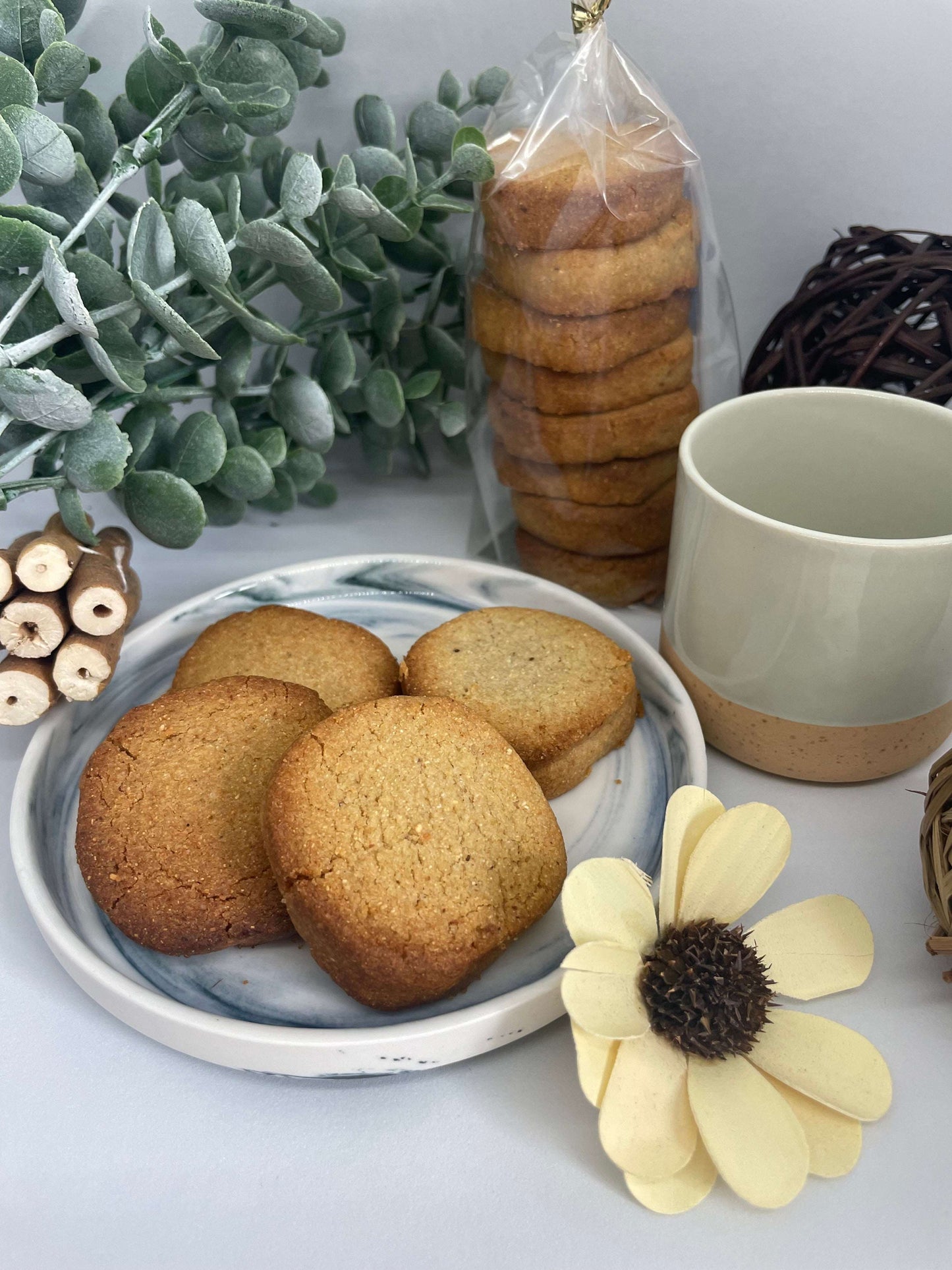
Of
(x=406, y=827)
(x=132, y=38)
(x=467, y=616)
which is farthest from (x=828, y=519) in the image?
(x=132, y=38)

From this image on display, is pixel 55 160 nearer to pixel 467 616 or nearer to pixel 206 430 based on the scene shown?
pixel 206 430

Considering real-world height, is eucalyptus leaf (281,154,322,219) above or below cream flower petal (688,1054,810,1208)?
above

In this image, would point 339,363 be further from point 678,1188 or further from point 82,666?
point 678,1188

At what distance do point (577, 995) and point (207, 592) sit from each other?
53 centimetres

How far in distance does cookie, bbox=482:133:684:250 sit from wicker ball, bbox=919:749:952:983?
1.58 ft

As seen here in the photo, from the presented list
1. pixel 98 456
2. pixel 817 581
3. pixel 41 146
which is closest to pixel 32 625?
pixel 98 456

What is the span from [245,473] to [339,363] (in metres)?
0.15

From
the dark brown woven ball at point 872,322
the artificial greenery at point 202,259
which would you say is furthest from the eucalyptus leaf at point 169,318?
the dark brown woven ball at point 872,322

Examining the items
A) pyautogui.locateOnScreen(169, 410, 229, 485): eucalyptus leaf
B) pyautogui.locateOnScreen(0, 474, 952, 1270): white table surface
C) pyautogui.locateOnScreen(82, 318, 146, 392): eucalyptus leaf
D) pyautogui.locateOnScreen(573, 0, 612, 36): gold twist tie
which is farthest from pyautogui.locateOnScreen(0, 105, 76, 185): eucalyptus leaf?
pyautogui.locateOnScreen(0, 474, 952, 1270): white table surface

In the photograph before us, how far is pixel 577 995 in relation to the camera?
1.93 feet

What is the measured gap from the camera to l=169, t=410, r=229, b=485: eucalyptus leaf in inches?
35.3

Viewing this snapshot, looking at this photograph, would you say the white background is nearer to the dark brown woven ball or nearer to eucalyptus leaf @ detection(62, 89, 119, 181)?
the dark brown woven ball

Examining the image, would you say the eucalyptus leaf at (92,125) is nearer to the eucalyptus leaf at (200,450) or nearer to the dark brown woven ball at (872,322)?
the eucalyptus leaf at (200,450)

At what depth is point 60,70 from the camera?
78 centimetres
